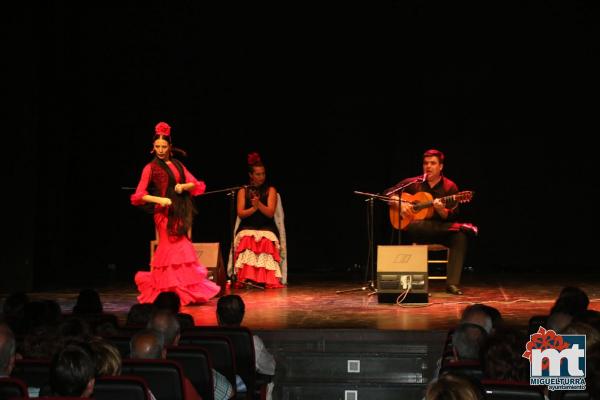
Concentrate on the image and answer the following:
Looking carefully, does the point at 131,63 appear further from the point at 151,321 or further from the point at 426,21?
the point at 151,321

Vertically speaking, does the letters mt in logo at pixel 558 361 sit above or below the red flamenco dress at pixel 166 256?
below

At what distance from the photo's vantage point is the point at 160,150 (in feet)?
24.6

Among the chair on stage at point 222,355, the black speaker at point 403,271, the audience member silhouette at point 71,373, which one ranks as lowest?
the chair on stage at point 222,355

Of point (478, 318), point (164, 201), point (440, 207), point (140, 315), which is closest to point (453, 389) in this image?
→ point (478, 318)

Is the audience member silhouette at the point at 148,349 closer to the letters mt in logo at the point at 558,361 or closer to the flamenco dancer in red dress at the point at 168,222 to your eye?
the letters mt in logo at the point at 558,361

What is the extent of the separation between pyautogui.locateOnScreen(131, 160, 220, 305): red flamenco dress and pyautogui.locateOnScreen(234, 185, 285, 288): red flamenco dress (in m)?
1.47

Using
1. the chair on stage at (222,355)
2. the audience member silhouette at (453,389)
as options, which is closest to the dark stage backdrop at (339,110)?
the chair on stage at (222,355)

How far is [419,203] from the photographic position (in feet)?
27.3

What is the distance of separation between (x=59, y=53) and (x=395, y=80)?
12.6ft

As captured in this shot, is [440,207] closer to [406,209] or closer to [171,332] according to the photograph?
[406,209]

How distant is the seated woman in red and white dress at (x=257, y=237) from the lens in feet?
29.9

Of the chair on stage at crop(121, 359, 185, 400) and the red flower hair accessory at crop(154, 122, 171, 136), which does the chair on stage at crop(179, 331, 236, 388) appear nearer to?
the chair on stage at crop(121, 359, 185, 400)

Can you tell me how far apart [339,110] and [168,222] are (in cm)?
357

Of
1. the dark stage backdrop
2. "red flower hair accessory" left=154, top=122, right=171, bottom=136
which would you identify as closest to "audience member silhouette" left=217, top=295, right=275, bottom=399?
"red flower hair accessory" left=154, top=122, right=171, bottom=136
